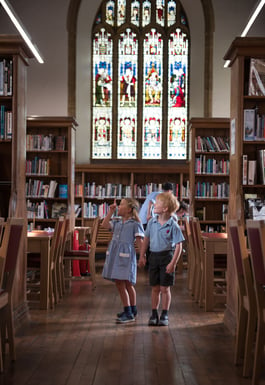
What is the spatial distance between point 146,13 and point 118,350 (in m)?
10.7

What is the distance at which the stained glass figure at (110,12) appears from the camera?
13.9 metres

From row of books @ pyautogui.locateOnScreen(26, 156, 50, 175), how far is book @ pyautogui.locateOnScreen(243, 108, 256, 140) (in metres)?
5.02

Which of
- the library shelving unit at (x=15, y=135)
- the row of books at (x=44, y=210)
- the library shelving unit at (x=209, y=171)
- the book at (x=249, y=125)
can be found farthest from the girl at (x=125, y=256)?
the library shelving unit at (x=209, y=171)

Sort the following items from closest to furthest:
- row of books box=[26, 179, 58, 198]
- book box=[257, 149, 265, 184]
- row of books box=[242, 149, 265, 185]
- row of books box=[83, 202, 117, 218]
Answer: row of books box=[242, 149, 265, 185]
book box=[257, 149, 265, 184]
row of books box=[26, 179, 58, 198]
row of books box=[83, 202, 117, 218]

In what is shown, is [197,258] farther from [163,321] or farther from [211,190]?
[211,190]

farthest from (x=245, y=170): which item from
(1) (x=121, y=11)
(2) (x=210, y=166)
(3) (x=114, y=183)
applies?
(1) (x=121, y=11)

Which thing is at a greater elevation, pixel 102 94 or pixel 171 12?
pixel 171 12

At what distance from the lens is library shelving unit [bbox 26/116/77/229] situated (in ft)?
32.4

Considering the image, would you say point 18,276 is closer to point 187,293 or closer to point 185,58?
point 187,293

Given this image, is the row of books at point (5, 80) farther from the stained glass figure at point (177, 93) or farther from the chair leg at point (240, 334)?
the stained glass figure at point (177, 93)

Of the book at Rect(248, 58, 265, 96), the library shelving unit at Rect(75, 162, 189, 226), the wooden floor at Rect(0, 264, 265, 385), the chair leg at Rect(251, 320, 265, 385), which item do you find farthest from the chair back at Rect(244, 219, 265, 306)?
the library shelving unit at Rect(75, 162, 189, 226)

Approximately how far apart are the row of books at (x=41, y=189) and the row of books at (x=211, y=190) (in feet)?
7.99

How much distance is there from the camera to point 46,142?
9.91 meters

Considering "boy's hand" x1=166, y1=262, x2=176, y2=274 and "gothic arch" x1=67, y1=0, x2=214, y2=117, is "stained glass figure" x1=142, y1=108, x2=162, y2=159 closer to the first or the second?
"gothic arch" x1=67, y1=0, x2=214, y2=117
